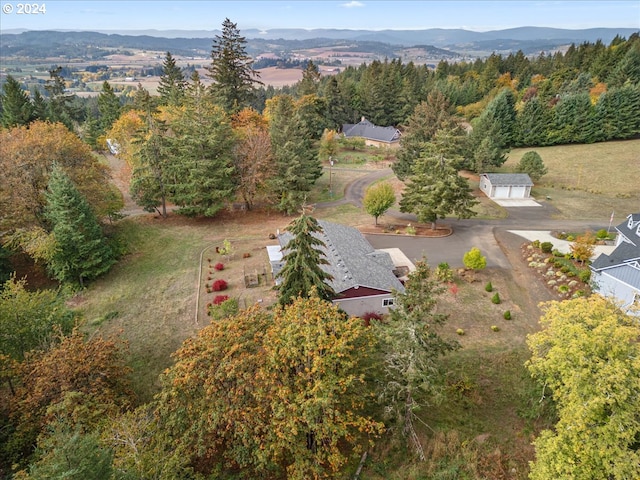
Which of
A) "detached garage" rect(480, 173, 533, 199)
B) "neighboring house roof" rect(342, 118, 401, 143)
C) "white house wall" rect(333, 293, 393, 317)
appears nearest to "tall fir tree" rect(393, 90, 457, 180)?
"detached garage" rect(480, 173, 533, 199)

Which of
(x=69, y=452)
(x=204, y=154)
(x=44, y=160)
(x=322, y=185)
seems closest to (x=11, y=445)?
(x=69, y=452)

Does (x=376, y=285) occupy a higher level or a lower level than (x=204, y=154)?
lower

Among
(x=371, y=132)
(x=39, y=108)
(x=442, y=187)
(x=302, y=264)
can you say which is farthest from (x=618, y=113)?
(x=39, y=108)

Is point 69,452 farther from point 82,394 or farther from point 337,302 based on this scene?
point 337,302

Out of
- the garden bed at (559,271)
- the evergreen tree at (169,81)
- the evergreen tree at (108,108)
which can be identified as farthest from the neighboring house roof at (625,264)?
the evergreen tree at (108,108)

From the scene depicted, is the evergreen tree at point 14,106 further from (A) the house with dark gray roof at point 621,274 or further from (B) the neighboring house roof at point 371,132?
(A) the house with dark gray roof at point 621,274

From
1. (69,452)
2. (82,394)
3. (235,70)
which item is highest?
(235,70)
